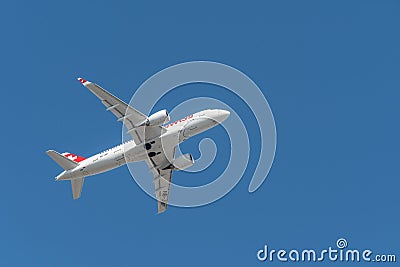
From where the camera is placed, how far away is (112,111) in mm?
78750

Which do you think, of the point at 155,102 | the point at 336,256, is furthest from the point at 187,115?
the point at 336,256

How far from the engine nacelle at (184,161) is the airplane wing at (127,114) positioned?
6.74 m

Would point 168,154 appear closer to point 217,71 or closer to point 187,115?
point 187,115

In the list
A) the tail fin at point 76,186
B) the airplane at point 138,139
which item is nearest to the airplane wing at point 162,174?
the airplane at point 138,139

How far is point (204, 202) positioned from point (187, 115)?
12.2 metres

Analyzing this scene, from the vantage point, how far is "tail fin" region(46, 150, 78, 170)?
267 ft

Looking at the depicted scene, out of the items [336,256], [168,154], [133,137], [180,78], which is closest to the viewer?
[336,256]

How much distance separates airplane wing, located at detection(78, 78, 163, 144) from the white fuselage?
1.03 metres

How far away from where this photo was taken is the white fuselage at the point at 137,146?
81.1 metres

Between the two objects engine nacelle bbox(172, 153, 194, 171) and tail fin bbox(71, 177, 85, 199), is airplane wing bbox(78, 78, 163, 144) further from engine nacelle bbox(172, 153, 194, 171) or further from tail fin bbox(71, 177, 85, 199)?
tail fin bbox(71, 177, 85, 199)

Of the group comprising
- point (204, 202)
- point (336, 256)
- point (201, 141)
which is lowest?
point (336, 256)

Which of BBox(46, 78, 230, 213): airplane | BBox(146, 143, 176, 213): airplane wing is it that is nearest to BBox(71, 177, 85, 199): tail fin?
BBox(46, 78, 230, 213): airplane

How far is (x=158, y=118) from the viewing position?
7819cm

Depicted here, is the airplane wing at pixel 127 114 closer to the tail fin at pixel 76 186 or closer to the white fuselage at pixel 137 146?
the white fuselage at pixel 137 146
